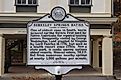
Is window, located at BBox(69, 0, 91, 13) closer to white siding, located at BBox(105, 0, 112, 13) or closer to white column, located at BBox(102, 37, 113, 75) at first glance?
white siding, located at BBox(105, 0, 112, 13)

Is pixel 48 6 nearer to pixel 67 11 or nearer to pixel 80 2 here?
pixel 67 11

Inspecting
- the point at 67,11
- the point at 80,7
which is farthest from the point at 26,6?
the point at 80,7

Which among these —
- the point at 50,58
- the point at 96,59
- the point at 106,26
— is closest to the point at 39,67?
the point at 50,58

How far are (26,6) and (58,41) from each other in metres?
17.0

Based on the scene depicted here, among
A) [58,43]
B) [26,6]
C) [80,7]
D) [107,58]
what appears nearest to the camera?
[58,43]

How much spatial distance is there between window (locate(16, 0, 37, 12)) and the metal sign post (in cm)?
1668

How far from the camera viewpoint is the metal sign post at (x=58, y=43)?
31.2ft

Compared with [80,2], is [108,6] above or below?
below

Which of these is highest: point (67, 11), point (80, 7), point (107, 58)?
point (80, 7)

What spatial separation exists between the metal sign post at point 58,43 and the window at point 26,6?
54.7 ft

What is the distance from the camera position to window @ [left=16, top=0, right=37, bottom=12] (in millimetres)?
26234

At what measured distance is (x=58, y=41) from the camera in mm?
9609

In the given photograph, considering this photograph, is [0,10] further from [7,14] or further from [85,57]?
[85,57]

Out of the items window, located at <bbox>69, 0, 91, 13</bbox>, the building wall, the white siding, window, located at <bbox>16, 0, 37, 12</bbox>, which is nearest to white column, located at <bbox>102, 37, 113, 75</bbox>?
the white siding
